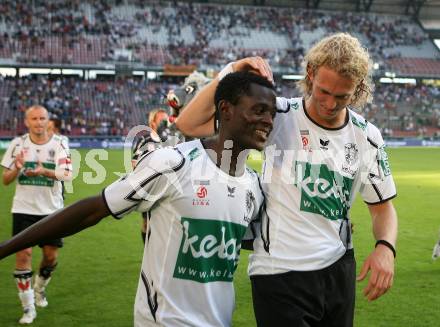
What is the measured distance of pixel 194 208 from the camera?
2.95 m

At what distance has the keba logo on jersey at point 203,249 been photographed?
296 cm

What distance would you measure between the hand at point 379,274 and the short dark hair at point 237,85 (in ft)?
3.67

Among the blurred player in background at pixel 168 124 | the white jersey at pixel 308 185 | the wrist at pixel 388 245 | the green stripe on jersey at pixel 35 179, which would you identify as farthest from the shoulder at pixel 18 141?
the wrist at pixel 388 245

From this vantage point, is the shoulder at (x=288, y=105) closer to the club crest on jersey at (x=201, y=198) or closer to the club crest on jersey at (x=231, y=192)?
the club crest on jersey at (x=231, y=192)

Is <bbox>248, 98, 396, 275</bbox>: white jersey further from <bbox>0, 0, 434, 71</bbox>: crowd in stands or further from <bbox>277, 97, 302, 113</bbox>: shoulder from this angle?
<bbox>0, 0, 434, 71</bbox>: crowd in stands

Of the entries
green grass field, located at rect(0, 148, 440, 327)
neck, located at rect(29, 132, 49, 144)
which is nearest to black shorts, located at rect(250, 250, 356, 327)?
green grass field, located at rect(0, 148, 440, 327)

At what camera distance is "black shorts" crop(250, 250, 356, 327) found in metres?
3.37

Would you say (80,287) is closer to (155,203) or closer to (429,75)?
(155,203)

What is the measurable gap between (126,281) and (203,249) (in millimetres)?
5650

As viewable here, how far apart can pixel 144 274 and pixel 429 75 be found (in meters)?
56.2

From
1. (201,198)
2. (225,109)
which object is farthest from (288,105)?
(201,198)

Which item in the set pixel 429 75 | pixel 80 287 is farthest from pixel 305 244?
pixel 429 75

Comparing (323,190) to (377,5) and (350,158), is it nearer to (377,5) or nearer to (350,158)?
(350,158)

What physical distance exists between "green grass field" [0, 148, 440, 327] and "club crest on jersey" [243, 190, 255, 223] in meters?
3.47
